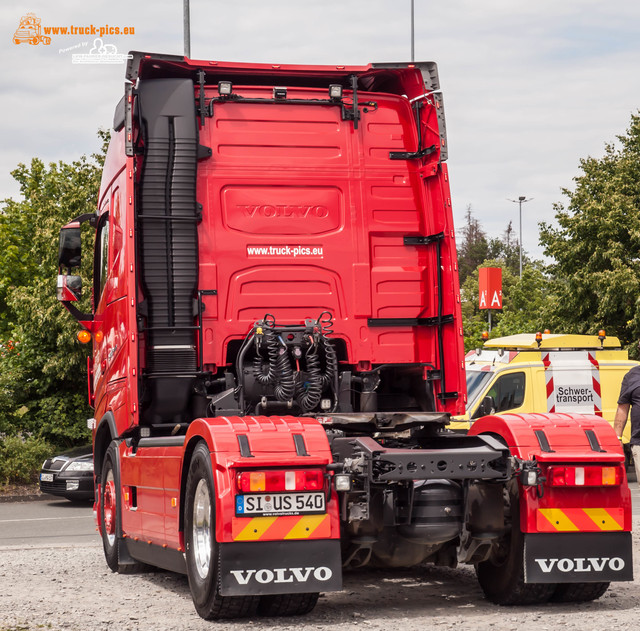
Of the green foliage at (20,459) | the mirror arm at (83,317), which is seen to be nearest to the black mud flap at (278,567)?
the mirror arm at (83,317)

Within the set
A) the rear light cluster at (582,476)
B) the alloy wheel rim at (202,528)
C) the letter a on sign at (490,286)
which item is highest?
the letter a on sign at (490,286)

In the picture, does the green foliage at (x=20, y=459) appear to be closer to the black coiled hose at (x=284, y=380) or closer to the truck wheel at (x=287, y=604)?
the black coiled hose at (x=284, y=380)

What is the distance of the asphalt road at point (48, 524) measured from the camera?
503 inches

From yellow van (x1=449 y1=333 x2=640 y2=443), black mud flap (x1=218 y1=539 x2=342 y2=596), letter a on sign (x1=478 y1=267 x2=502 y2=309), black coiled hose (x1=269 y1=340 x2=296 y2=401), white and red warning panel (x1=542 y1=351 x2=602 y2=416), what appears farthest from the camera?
letter a on sign (x1=478 y1=267 x2=502 y2=309)

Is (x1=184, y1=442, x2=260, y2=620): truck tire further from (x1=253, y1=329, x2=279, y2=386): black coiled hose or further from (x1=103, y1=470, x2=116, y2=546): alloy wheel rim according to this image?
(x1=103, y1=470, x2=116, y2=546): alloy wheel rim

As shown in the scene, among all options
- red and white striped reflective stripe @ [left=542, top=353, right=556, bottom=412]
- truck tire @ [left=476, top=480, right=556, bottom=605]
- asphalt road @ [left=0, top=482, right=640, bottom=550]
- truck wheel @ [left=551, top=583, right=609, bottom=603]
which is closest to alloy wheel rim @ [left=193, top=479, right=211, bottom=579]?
truck tire @ [left=476, top=480, right=556, bottom=605]

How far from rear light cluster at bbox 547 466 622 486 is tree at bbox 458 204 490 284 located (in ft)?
336

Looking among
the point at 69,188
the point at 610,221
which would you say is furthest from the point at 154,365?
the point at 610,221

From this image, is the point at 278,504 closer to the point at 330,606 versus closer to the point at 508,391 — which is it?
the point at 330,606

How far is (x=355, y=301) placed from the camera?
8789 millimetres

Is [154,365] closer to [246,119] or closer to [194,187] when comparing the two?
[194,187]

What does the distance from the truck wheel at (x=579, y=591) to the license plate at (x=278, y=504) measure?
1.79 metres

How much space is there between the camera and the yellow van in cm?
1748

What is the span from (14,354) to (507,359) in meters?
10.4
